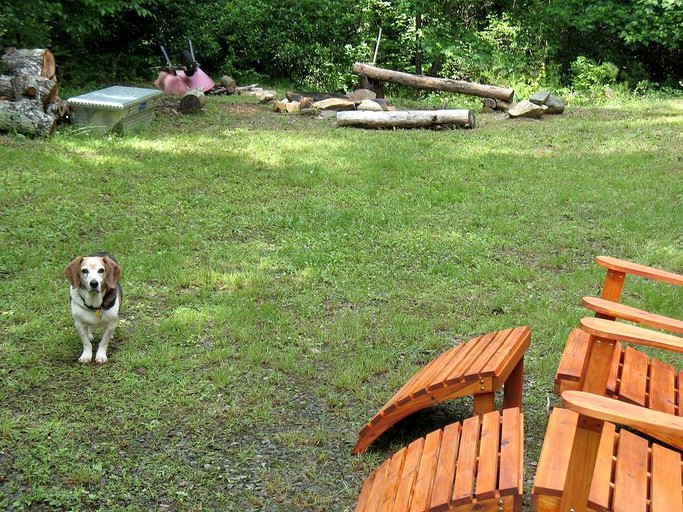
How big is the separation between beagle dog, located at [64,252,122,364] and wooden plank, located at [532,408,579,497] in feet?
9.53

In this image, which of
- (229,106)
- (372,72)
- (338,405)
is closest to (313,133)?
(229,106)

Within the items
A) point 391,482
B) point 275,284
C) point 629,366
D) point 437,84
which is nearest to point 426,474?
point 391,482

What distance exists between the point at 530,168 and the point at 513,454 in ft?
24.9

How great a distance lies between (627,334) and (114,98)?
9.51 m

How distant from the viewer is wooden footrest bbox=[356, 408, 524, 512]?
8.75 feet

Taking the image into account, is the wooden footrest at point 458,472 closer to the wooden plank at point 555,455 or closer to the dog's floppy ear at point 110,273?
the wooden plank at point 555,455

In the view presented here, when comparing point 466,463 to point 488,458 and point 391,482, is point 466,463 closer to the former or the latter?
point 488,458

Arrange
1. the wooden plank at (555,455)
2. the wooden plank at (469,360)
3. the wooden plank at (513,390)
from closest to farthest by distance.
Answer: the wooden plank at (555,455) → the wooden plank at (469,360) → the wooden plank at (513,390)

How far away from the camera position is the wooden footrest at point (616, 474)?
2.55 m

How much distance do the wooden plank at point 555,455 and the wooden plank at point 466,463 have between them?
0.83 ft

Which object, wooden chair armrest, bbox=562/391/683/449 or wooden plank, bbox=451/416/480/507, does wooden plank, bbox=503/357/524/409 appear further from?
wooden chair armrest, bbox=562/391/683/449

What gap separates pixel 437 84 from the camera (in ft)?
51.0

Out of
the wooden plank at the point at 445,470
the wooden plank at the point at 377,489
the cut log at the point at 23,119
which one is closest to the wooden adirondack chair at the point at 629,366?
the wooden plank at the point at 445,470

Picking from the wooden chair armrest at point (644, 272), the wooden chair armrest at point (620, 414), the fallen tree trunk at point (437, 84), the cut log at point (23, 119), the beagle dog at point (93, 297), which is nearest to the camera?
the wooden chair armrest at point (620, 414)
